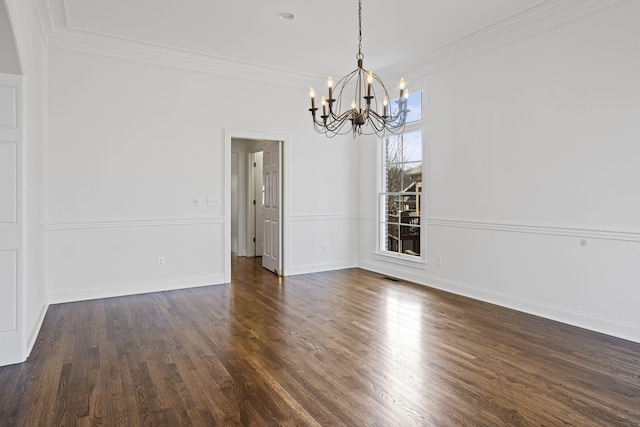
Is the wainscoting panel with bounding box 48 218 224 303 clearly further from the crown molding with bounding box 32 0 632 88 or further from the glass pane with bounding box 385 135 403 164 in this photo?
the glass pane with bounding box 385 135 403 164

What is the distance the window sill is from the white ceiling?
279cm

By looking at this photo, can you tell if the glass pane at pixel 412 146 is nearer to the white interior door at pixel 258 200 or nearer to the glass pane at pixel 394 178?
the glass pane at pixel 394 178

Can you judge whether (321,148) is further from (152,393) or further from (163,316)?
(152,393)

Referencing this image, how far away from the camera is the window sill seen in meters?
5.71

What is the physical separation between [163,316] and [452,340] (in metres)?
2.85

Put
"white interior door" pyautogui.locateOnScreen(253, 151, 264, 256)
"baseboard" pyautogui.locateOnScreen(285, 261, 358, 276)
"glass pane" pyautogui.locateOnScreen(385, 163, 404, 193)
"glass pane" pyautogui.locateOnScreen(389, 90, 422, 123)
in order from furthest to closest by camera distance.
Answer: "white interior door" pyautogui.locateOnScreen(253, 151, 264, 256), "baseboard" pyautogui.locateOnScreen(285, 261, 358, 276), "glass pane" pyautogui.locateOnScreen(385, 163, 404, 193), "glass pane" pyautogui.locateOnScreen(389, 90, 422, 123)

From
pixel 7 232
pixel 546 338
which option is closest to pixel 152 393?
pixel 7 232

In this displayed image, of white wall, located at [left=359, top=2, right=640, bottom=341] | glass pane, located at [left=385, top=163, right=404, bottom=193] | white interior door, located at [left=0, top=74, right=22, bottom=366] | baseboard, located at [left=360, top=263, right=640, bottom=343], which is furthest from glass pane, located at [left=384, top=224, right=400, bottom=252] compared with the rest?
white interior door, located at [left=0, top=74, right=22, bottom=366]

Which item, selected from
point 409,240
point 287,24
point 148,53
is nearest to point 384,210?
point 409,240

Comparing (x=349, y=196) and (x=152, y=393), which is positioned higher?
(x=349, y=196)

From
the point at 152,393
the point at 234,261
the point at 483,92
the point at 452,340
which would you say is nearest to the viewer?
the point at 152,393

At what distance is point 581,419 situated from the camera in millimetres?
2303

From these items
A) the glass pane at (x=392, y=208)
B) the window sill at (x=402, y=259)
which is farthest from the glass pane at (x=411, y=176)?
the window sill at (x=402, y=259)

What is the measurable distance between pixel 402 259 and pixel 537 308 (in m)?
2.10
